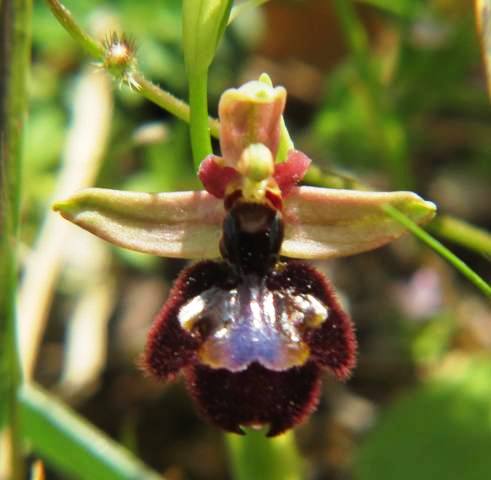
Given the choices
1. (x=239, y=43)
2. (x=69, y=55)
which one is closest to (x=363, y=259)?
(x=239, y=43)

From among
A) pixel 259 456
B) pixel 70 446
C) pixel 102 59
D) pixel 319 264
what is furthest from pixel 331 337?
pixel 319 264

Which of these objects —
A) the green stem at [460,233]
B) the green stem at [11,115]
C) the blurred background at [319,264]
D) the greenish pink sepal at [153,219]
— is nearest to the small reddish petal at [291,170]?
the greenish pink sepal at [153,219]

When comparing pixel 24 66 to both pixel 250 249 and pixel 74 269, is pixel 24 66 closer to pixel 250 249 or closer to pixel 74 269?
pixel 250 249

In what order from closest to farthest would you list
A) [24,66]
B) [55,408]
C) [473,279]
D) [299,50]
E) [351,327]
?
[473,279]
[351,327]
[24,66]
[55,408]
[299,50]

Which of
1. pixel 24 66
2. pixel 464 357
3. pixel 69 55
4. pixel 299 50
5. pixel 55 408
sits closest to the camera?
pixel 24 66

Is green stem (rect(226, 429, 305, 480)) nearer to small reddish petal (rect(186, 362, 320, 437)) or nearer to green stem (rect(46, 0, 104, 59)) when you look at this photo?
small reddish petal (rect(186, 362, 320, 437))

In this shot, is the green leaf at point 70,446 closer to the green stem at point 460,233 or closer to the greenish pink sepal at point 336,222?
the greenish pink sepal at point 336,222

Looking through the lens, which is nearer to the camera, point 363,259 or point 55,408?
point 55,408
